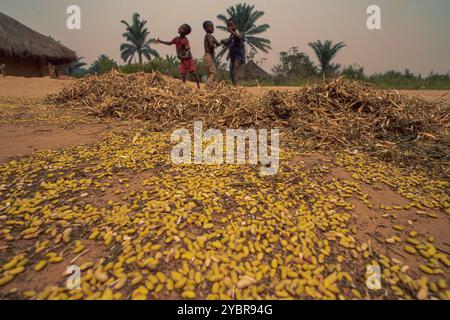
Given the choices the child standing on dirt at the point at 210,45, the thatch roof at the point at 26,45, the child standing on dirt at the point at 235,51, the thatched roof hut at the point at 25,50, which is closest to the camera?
the child standing on dirt at the point at 210,45

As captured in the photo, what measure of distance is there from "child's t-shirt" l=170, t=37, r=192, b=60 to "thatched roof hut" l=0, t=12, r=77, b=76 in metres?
8.72

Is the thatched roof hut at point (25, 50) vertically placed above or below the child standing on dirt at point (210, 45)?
above

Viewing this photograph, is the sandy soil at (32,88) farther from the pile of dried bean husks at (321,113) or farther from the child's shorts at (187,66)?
the pile of dried bean husks at (321,113)

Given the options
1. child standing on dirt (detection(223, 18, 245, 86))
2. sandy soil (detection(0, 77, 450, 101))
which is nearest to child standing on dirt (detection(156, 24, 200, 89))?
child standing on dirt (detection(223, 18, 245, 86))

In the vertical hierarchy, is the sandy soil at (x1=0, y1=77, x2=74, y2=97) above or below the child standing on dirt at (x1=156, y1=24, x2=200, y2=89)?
below

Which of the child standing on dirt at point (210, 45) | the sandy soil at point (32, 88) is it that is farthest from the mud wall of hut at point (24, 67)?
the child standing on dirt at point (210, 45)

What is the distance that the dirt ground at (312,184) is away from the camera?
1369 millimetres

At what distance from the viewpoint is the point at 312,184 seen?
→ 2158mm

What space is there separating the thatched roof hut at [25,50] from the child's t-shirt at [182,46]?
343 inches

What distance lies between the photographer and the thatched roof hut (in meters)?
10.8

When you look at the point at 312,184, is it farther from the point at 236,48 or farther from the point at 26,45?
the point at 26,45

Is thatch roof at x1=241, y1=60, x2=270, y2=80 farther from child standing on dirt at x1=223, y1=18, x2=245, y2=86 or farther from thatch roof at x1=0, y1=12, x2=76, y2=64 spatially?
child standing on dirt at x1=223, y1=18, x2=245, y2=86
